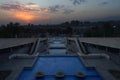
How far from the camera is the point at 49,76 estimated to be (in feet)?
25.7

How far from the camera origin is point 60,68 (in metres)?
9.09

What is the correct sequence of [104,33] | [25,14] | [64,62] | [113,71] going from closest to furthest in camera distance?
[113,71], [64,62], [104,33], [25,14]

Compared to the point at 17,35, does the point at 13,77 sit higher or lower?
lower

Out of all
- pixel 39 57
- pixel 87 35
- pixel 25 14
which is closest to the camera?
pixel 39 57

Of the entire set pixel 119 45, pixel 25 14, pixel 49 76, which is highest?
pixel 25 14

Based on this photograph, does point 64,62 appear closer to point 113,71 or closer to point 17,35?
point 113,71

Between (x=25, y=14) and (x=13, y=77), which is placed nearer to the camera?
(x=13, y=77)

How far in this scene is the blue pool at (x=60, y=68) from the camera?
7.84 metres

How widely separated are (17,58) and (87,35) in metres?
8.30

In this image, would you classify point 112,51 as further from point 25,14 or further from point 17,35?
point 25,14

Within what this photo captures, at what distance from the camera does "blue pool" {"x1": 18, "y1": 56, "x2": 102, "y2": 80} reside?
7.84 metres

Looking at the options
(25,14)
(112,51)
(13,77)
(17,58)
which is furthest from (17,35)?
(13,77)

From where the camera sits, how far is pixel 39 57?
1138 centimetres

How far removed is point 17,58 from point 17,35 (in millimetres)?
5362
